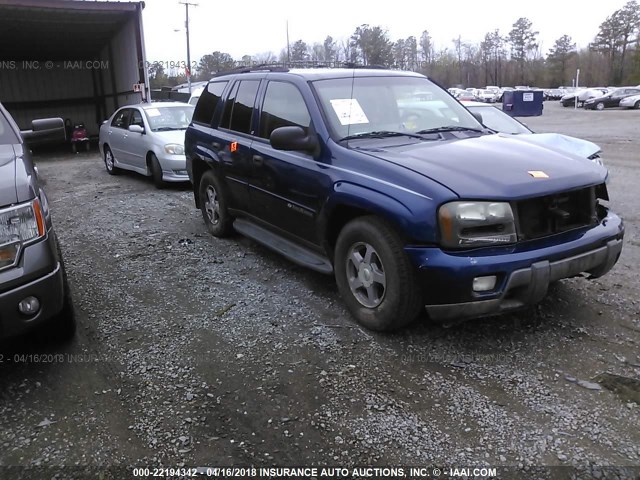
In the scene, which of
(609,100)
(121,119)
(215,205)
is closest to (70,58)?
(121,119)

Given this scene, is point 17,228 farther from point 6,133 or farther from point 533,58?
point 533,58

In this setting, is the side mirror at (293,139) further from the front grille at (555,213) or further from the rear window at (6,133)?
the rear window at (6,133)

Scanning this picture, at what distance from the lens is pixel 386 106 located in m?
4.47

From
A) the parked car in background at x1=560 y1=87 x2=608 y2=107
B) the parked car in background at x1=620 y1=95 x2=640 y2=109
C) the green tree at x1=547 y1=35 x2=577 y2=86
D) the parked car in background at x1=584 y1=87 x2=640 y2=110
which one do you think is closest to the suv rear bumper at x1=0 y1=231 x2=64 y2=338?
the parked car in background at x1=620 y1=95 x2=640 y2=109

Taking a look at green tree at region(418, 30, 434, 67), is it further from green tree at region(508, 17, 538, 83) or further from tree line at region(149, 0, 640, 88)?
green tree at region(508, 17, 538, 83)

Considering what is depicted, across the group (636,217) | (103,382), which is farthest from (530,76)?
(103,382)

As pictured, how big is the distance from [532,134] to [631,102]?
35837mm

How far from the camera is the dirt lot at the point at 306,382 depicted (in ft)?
8.75

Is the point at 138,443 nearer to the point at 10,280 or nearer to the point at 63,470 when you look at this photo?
the point at 63,470

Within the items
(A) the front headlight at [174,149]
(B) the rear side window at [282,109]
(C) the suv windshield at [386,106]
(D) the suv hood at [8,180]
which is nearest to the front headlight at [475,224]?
(C) the suv windshield at [386,106]

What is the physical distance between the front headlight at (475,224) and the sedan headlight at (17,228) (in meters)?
2.36

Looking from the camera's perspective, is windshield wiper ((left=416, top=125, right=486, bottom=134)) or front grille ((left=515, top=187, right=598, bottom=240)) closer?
front grille ((left=515, top=187, right=598, bottom=240))

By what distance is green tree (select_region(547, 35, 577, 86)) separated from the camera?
82.6 metres

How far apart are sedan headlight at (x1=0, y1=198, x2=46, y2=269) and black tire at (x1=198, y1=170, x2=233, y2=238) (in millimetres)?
2697
